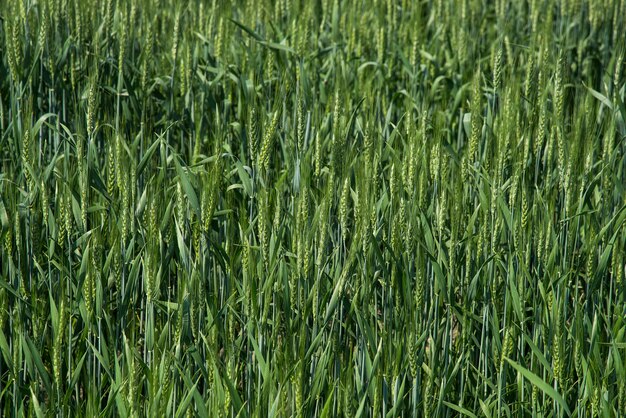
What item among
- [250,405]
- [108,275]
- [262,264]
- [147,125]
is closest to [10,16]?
[147,125]

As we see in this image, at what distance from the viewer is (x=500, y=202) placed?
2.29m

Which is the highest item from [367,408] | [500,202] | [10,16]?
[10,16]

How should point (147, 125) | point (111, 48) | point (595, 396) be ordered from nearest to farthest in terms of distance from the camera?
point (595, 396)
point (147, 125)
point (111, 48)

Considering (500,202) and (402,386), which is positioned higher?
(500,202)

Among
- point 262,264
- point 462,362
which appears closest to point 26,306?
point 262,264

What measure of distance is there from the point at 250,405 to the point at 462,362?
520 mm

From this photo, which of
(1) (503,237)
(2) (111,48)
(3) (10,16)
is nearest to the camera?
(1) (503,237)

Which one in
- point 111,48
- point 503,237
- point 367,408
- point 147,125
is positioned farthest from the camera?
point 111,48

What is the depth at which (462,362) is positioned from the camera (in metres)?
2.25

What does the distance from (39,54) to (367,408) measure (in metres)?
1.66

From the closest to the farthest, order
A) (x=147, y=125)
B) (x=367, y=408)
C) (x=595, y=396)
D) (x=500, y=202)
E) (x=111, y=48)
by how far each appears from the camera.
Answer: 1. (x=595, y=396)
2. (x=367, y=408)
3. (x=500, y=202)
4. (x=147, y=125)
5. (x=111, y=48)

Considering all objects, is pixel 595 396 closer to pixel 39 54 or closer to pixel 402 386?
pixel 402 386

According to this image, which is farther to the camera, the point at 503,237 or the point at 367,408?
the point at 503,237

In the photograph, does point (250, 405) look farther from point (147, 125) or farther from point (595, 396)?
point (147, 125)
